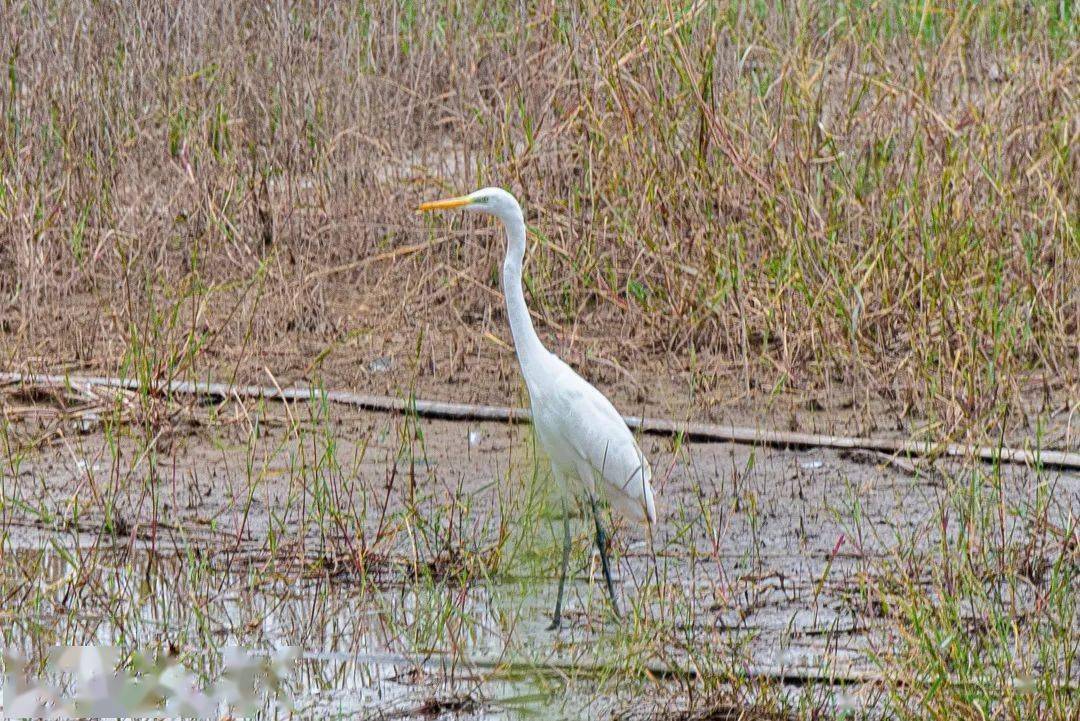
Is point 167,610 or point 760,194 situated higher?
point 760,194

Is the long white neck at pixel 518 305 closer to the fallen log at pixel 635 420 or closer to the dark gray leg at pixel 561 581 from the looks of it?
the dark gray leg at pixel 561 581

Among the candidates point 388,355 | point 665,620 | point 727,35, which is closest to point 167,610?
point 665,620

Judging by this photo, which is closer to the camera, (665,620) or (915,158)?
(665,620)

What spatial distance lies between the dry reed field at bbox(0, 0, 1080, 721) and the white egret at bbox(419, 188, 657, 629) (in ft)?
0.59

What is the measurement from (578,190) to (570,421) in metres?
2.06

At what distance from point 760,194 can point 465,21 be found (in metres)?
1.83

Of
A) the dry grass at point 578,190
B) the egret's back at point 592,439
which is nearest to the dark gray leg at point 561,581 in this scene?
the egret's back at point 592,439

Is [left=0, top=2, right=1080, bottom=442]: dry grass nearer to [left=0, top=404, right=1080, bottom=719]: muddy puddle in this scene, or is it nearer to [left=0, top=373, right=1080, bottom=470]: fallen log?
[left=0, top=373, right=1080, bottom=470]: fallen log

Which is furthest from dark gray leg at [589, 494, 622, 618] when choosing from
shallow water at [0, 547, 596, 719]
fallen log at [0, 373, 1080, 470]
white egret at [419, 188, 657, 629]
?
fallen log at [0, 373, 1080, 470]

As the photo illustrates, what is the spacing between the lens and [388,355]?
573 cm

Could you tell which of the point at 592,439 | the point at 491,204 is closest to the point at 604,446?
the point at 592,439

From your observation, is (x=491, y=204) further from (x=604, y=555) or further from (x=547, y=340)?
(x=547, y=340)

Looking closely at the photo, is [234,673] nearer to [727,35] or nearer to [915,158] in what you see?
[915,158]

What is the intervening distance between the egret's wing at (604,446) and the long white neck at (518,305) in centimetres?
10
